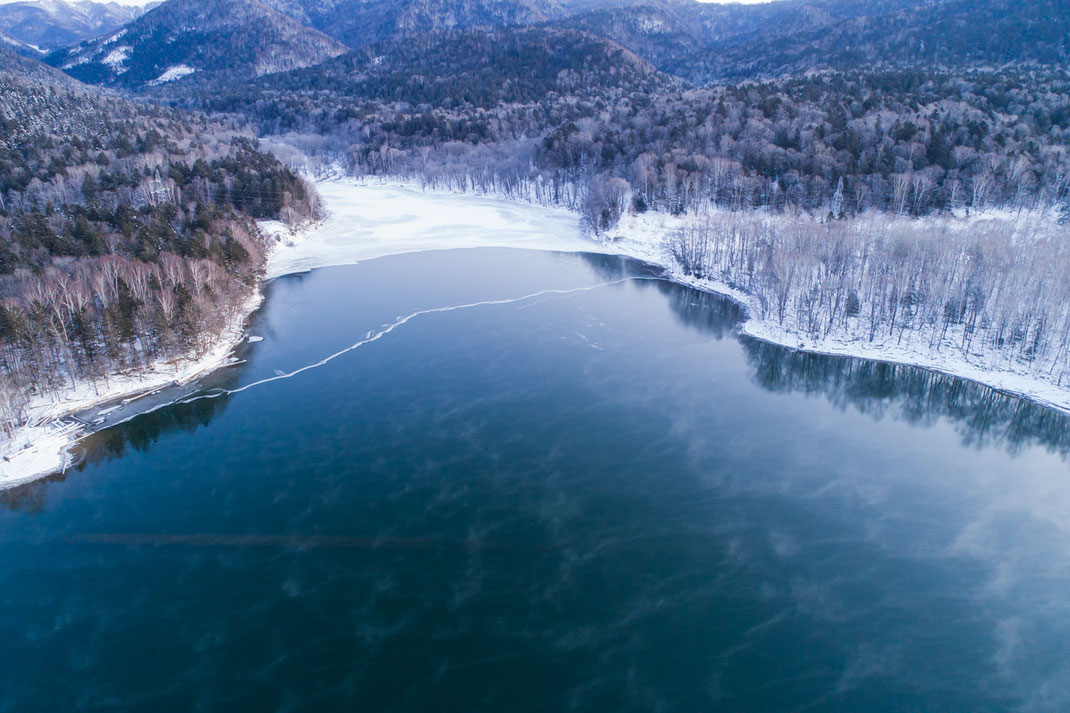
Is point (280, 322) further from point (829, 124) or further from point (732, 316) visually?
point (829, 124)

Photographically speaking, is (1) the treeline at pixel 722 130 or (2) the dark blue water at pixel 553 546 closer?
(2) the dark blue water at pixel 553 546

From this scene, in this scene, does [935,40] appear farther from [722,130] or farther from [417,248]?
[417,248]

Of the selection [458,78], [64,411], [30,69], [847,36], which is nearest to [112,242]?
[64,411]

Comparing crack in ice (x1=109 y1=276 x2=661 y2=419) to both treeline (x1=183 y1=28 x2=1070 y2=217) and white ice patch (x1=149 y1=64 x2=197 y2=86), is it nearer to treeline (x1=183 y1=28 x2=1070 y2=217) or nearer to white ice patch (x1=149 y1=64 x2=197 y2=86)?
treeline (x1=183 y1=28 x2=1070 y2=217)

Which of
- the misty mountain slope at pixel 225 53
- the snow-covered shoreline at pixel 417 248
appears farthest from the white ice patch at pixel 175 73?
the snow-covered shoreline at pixel 417 248

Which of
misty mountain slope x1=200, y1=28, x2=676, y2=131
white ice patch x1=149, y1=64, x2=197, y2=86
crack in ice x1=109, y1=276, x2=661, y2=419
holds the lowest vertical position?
crack in ice x1=109, y1=276, x2=661, y2=419

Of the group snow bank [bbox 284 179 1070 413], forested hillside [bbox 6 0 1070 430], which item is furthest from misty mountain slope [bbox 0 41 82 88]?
snow bank [bbox 284 179 1070 413]

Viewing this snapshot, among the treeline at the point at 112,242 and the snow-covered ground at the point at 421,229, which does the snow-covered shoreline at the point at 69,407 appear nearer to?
the treeline at the point at 112,242
